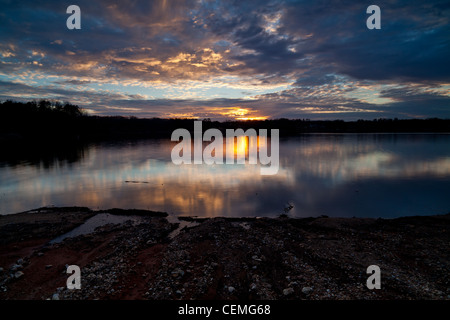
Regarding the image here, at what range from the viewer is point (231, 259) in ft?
29.1

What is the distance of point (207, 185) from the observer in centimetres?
2259

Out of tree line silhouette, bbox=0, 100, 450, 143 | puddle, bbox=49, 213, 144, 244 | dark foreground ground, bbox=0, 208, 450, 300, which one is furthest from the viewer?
tree line silhouette, bbox=0, 100, 450, 143

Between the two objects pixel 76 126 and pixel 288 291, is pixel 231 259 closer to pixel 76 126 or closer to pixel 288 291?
pixel 288 291

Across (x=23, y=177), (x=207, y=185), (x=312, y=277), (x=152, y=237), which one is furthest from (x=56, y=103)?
(x=312, y=277)

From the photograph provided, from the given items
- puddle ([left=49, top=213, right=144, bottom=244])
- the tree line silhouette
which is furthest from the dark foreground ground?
the tree line silhouette

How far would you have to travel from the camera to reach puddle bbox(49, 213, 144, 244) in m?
12.0

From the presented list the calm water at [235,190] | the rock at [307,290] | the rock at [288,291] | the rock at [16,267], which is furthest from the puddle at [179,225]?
the rock at [307,290]

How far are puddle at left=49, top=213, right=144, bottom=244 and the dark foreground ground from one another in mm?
472

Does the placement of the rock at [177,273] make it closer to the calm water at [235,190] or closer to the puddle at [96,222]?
the puddle at [96,222]

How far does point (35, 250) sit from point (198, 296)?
816 cm

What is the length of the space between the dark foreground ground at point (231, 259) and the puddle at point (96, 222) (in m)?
0.47

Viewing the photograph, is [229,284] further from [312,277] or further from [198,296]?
[312,277]

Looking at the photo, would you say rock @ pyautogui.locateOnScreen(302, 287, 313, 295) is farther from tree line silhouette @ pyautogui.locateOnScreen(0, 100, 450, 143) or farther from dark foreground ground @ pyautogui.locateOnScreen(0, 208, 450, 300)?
tree line silhouette @ pyautogui.locateOnScreen(0, 100, 450, 143)
